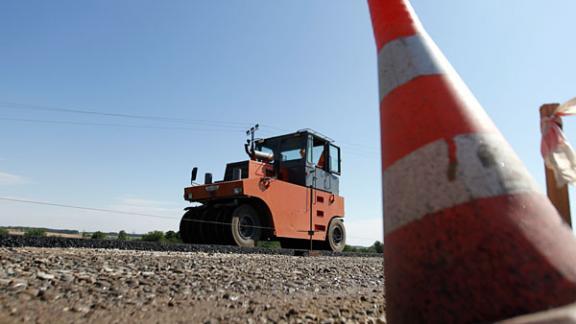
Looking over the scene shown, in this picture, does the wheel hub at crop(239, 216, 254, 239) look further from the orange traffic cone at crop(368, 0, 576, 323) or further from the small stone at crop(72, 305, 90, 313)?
the orange traffic cone at crop(368, 0, 576, 323)

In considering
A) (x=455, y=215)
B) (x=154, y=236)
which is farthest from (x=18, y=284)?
(x=154, y=236)

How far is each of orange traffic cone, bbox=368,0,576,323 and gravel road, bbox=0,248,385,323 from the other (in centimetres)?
76

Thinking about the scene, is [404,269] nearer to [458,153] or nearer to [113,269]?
[458,153]

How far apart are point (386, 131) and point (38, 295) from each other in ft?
5.68

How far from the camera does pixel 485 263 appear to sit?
3.05ft

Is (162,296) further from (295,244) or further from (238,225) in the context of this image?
(295,244)

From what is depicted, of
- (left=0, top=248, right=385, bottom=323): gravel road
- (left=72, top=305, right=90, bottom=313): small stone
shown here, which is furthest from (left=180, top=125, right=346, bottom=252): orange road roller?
(left=72, top=305, right=90, bottom=313): small stone

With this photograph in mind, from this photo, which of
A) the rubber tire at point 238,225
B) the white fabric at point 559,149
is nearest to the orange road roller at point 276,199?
the rubber tire at point 238,225

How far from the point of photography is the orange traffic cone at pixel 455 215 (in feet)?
2.98

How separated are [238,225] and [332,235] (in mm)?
Result: 3342

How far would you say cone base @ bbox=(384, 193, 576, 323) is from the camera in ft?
2.91

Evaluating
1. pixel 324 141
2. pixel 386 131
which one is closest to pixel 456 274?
pixel 386 131

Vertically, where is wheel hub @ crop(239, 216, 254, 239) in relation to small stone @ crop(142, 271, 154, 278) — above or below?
above

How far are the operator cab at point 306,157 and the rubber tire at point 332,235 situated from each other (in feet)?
3.00
